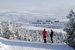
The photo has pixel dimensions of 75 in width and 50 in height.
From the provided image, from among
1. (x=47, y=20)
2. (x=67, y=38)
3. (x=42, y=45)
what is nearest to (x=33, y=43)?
(x=42, y=45)

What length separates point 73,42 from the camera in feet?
65.3

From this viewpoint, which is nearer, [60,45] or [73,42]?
[73,42]

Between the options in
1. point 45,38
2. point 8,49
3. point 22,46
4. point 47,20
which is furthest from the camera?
point 47,20

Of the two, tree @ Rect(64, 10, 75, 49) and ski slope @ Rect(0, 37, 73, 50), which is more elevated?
tree @ Rect(64, 10, 75, 49)

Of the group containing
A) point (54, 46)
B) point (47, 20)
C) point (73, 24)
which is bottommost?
point (47, 20)

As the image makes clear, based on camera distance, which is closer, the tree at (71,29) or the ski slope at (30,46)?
the tree at (71,29)

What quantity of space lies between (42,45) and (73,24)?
262 cm

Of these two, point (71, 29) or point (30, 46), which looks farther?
point (30, 46)

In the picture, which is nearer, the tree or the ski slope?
the tree

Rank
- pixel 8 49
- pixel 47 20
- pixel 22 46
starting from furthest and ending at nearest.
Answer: pixel 47 20
pixel 22 46
pixel 8 49

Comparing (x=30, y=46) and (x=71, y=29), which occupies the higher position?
(x=71, y=29)

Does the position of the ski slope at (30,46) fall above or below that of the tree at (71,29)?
below

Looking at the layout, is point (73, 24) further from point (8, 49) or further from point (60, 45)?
point (8, 49)

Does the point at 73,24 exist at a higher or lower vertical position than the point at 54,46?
higher
